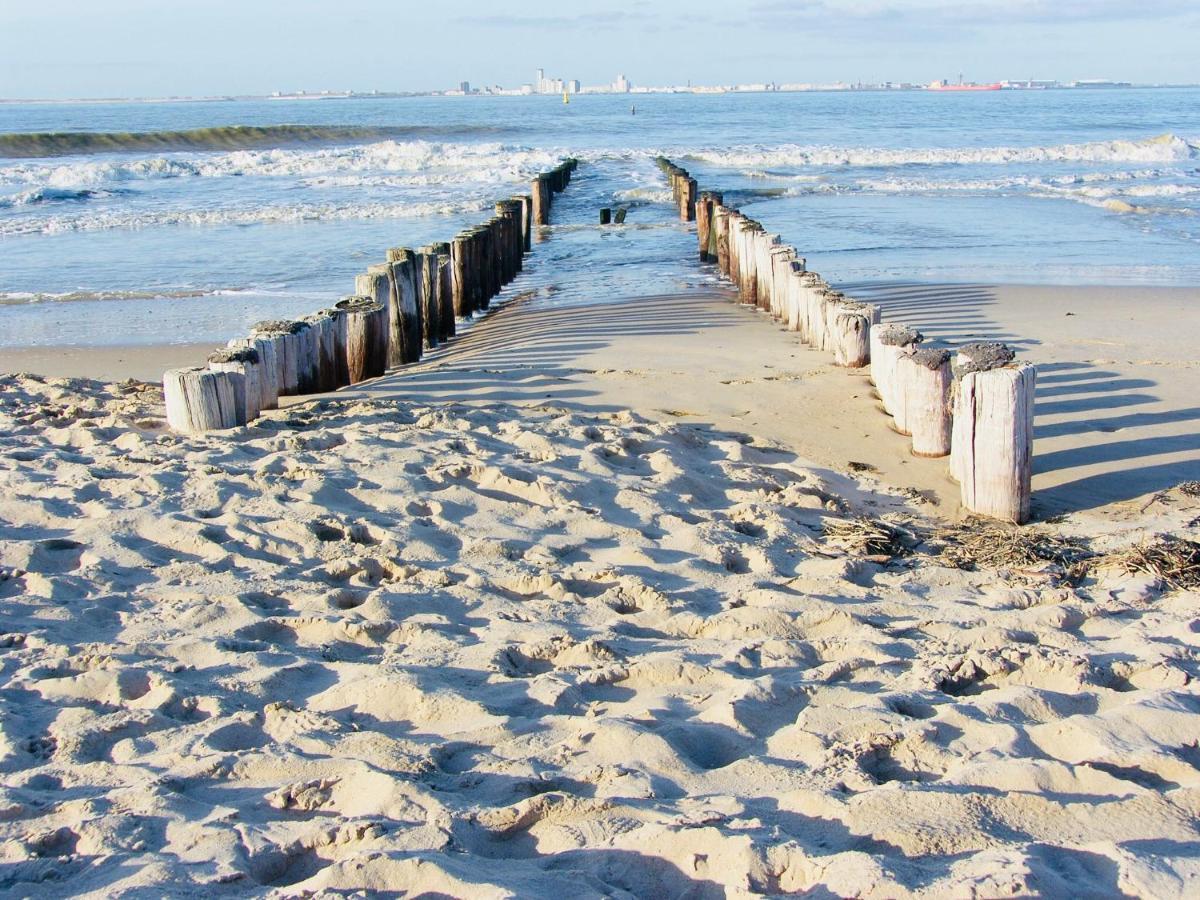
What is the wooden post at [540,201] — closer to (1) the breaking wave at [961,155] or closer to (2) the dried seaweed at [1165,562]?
(1) the breaking wave at [961,155]

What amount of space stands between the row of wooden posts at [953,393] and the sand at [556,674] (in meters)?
0.23

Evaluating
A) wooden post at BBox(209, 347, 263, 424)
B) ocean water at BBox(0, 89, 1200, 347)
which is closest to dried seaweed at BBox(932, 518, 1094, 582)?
wooden post at BBox(209, 347, 263, 424)

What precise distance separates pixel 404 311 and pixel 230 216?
13.3 meters

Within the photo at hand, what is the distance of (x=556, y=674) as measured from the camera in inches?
133

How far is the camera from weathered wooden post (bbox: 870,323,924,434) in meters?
6.08

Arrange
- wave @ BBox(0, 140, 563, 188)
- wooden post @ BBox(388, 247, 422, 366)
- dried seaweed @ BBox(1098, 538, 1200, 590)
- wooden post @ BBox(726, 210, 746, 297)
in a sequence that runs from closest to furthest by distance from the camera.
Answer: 1. dried seaweed @ BBox(1098, 538, 1200, 590)
2. wooden post @ BBox(388, 247, 422, 366)
3. wooden post @ BBox(726, 210, 746, 297)
4. wave @ BBox(0, 140, 563, 188)

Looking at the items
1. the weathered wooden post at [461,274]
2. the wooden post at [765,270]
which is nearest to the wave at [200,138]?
the weathered wooden post at [461,274]

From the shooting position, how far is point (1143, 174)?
25938 mm

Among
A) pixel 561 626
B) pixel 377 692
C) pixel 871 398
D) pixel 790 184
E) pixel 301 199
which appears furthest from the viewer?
pixel 790 184

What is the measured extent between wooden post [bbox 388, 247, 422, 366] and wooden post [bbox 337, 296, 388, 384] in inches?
25.8

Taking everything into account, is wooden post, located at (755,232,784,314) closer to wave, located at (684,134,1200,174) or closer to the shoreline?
the shoreline

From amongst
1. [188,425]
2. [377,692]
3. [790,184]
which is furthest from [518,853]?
[790,184]

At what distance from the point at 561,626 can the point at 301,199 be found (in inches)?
837

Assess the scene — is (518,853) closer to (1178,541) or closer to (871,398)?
(1178,541)
